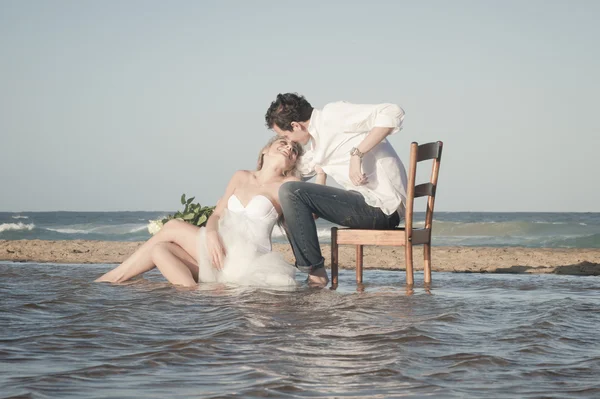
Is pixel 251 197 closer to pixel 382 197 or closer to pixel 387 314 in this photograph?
pixel 382 197

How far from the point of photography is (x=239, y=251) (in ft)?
16.1

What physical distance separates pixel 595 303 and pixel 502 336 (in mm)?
1516

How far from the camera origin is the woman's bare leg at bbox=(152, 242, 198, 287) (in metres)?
4.93

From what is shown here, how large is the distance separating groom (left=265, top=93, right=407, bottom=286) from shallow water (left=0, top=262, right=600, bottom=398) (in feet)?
1.33

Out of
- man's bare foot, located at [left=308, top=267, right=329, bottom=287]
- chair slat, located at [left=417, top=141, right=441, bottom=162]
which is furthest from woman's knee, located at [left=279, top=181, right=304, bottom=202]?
chair slat, located at [left=417, top=141, right=441, bottom=162]

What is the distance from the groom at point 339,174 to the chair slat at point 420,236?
196 mm

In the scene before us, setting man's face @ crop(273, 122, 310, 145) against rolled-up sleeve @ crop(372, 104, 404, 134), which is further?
man's face @ crop(273, 122, 310, 145)

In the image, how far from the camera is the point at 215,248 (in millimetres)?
4887

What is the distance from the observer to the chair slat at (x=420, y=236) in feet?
Answer: 16.2

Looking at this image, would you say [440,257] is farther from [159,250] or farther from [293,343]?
[293,343]

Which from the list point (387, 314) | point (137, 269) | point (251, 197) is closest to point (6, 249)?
point (137, 269)

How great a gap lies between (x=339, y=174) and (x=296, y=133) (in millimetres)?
416

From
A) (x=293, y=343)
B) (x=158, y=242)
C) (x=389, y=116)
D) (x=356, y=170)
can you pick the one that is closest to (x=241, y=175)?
(x=158, y=242)

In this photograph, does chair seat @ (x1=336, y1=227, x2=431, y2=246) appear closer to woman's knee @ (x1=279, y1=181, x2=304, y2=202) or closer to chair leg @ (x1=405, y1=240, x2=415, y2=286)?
chair leg @ (x1=405, y1=240, x2=415, y2=286)
